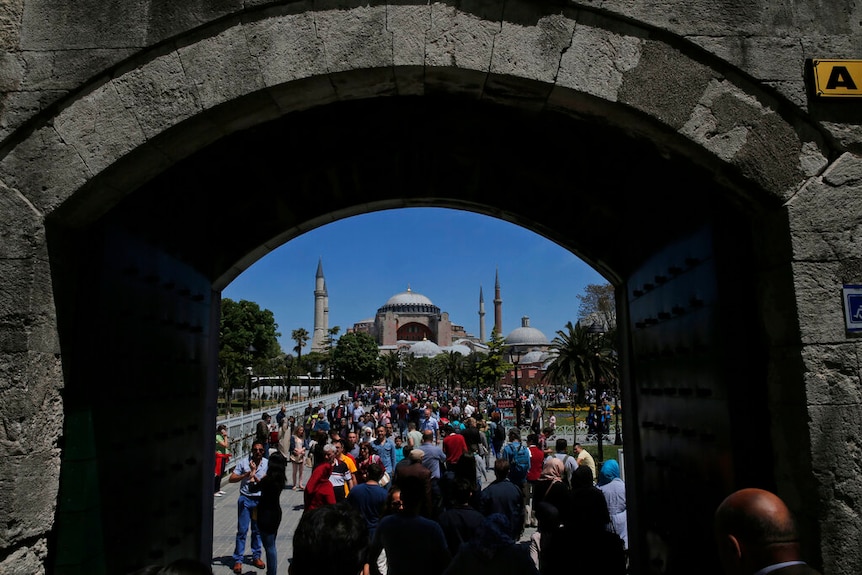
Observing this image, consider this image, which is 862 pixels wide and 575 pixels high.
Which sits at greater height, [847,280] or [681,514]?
[847,280]

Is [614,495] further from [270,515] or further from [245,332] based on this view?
[245,332]

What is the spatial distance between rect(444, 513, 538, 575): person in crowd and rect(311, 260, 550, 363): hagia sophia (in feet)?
306

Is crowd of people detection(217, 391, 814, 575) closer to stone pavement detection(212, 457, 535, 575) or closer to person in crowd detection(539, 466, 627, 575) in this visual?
person in crowd detection(539, 466, 627, 575)

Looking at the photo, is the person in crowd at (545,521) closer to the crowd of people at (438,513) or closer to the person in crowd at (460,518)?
the crowd of people at (438,513)

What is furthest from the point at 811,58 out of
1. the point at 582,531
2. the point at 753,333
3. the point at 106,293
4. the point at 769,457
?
the point at 106,293

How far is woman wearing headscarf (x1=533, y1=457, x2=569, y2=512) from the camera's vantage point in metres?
5.59

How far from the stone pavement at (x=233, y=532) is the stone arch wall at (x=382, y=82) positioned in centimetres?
498

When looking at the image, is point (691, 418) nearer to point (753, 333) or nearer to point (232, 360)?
point (753, 333)

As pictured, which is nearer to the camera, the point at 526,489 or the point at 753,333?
the point at 753,333

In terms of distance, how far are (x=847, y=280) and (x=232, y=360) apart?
4138 centimetres

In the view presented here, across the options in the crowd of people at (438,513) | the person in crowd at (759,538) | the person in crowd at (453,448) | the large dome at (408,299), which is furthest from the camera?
the large dome at (408,299)

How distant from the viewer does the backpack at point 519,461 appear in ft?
28.5

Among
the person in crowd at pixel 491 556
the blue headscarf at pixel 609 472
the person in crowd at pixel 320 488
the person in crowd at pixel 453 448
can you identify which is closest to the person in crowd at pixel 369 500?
the person in crowd at pixel 320 488

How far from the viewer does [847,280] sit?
8.88 feet
